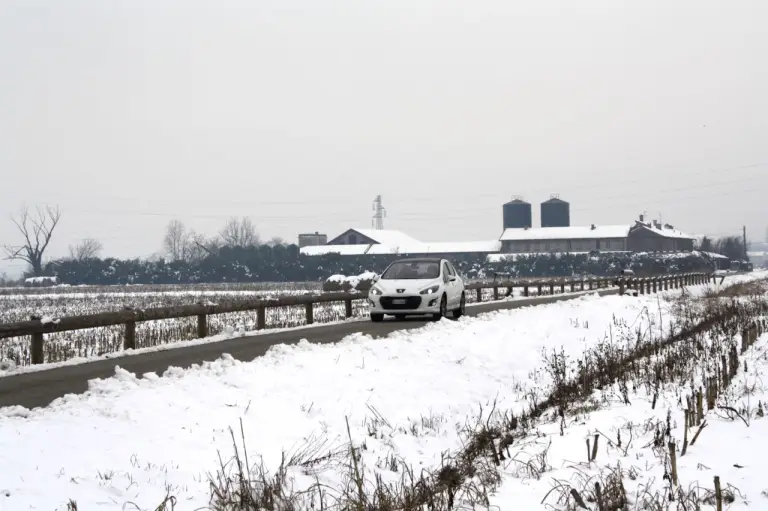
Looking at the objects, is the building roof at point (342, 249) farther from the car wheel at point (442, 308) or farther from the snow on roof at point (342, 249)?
the car wheel at point (442, 308)

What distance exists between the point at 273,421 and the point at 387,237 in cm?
10872

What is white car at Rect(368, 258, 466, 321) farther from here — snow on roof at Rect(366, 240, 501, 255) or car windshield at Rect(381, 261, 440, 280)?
snow on roof at Rect(366, 240, 501, 255)

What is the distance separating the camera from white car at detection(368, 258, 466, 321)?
20281 mm

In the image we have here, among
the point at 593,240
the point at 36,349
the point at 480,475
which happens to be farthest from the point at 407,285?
the point at 593,240

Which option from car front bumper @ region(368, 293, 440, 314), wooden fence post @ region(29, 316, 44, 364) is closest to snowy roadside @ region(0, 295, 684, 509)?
wooden fence post @ region(29, 316, 44, 364)

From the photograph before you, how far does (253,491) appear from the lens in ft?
20.5

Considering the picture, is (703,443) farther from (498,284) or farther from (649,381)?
(498,284)

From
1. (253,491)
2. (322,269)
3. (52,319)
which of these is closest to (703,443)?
(253,491)

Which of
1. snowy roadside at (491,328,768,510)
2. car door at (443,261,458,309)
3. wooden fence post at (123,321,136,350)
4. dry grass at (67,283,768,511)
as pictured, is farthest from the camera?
car door at (443,261,458,309)

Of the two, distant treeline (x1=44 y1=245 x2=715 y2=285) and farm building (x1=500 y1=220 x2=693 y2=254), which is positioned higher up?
farm building (x1=500 y1=220 x2=693 y2=254)

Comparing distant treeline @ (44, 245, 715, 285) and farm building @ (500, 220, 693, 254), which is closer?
distant treeline @ (44, 245, 715, 285)

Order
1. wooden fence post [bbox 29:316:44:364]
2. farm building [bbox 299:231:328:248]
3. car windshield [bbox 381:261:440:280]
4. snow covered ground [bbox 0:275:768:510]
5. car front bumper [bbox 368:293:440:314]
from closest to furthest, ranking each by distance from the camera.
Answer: snow covered ground [bbox 0:275:768:510] < wooden fence post [bbox 29:316:44:364] < car front bumper [bbox 368:293:440:314] < car windshield [bbox 381:261:440:280] < farm building [bbox 299:231:328:248]

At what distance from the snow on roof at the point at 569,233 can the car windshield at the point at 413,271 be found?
307 ft

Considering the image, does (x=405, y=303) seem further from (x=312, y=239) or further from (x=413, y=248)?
(x=312, y=239)
